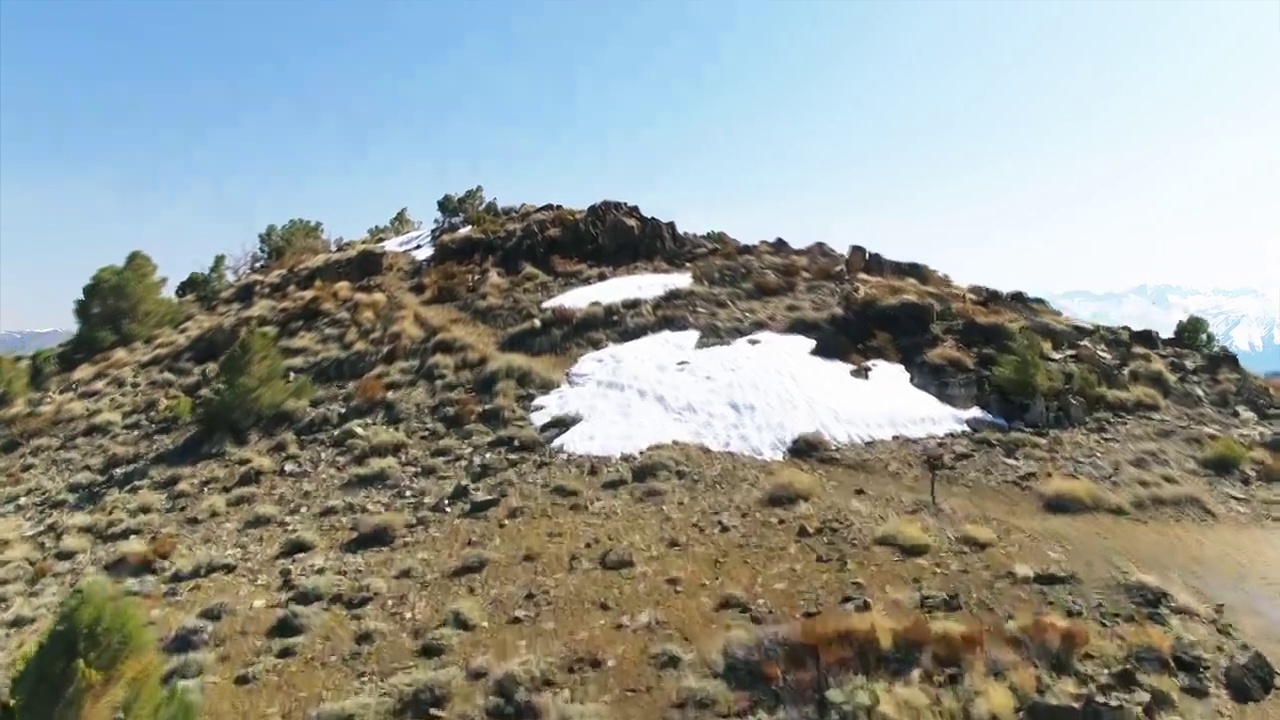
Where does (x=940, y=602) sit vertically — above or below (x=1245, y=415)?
above

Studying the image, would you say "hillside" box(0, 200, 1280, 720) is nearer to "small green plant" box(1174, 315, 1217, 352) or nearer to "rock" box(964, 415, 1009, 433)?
"rock" box(964, 415, 1009, 433)

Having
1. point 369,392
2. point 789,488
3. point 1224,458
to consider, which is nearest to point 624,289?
point 369,392

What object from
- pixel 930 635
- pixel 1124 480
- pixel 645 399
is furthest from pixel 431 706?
pixel 1124 480

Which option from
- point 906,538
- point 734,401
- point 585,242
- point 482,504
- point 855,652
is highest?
point 585,242

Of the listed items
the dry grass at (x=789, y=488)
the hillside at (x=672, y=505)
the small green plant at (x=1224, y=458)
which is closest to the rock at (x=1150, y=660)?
the hillside at (x=672, y=505)

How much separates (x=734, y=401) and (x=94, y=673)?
1309 cm

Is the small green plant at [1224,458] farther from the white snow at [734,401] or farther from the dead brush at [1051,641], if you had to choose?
the dead brush at [1051,641]

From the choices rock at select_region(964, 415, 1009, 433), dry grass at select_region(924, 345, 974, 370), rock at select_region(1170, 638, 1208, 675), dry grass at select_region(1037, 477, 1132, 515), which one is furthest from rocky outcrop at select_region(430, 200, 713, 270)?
rock at select_region(1170, 638, 1208, 675)

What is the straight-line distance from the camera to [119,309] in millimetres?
30438

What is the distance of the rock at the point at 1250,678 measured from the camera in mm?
9117

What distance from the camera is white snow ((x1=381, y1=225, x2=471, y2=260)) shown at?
108 feet

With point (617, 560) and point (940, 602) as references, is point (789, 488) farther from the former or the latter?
point (940, 602)

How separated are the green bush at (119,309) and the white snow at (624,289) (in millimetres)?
16240

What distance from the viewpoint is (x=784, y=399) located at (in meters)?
18.5
